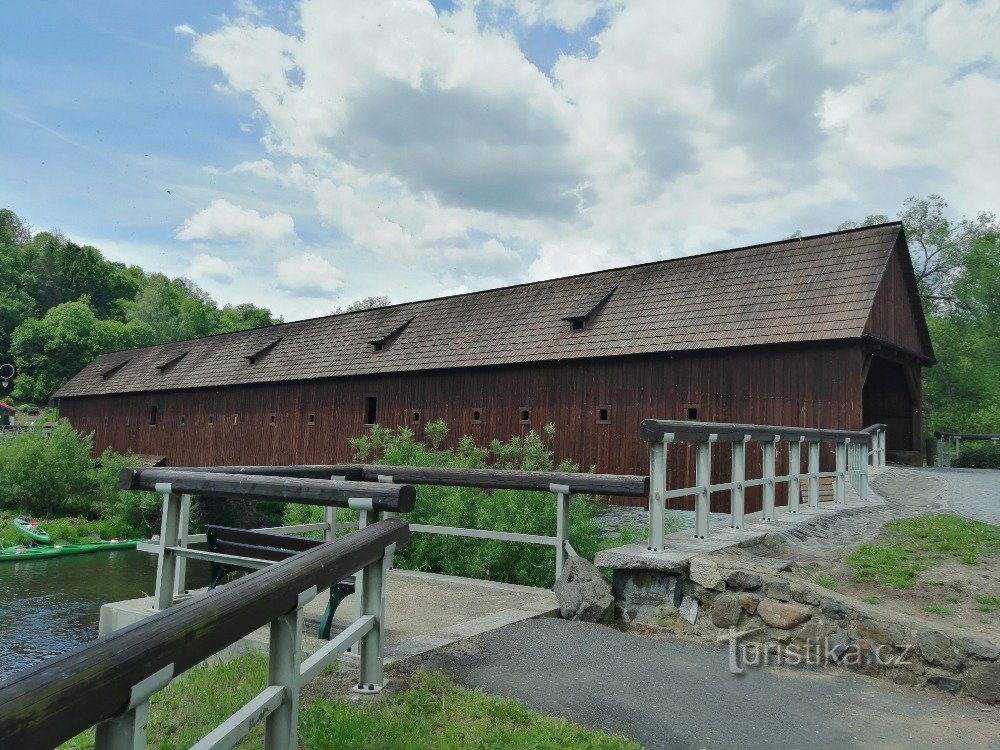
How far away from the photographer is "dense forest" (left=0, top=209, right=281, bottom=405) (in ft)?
156

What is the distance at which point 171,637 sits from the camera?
1625 millimetres

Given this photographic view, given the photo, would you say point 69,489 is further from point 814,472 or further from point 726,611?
point 726,611

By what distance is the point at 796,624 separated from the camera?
4.41m

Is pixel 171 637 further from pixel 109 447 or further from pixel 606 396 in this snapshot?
pixel 109 447

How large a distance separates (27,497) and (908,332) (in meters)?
26.0

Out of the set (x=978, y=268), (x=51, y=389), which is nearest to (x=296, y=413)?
(x=978, y=268)

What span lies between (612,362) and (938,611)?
10.4m

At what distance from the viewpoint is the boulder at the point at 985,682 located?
12.2 ft

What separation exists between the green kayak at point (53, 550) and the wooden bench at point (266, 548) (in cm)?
1545

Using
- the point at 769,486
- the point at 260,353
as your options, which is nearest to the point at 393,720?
the point at 769,486

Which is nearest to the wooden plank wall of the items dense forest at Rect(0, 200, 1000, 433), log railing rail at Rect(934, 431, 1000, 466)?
log railing rail at Rect(934, 431, 1000, 466)

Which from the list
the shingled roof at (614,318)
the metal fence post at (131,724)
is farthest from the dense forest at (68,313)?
the metal fence post at (131,724)

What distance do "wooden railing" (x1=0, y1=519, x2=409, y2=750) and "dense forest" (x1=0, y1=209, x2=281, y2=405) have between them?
1827 inches

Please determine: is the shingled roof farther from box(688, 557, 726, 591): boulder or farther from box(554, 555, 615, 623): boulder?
box(554, 555, 615, 623): boulder
